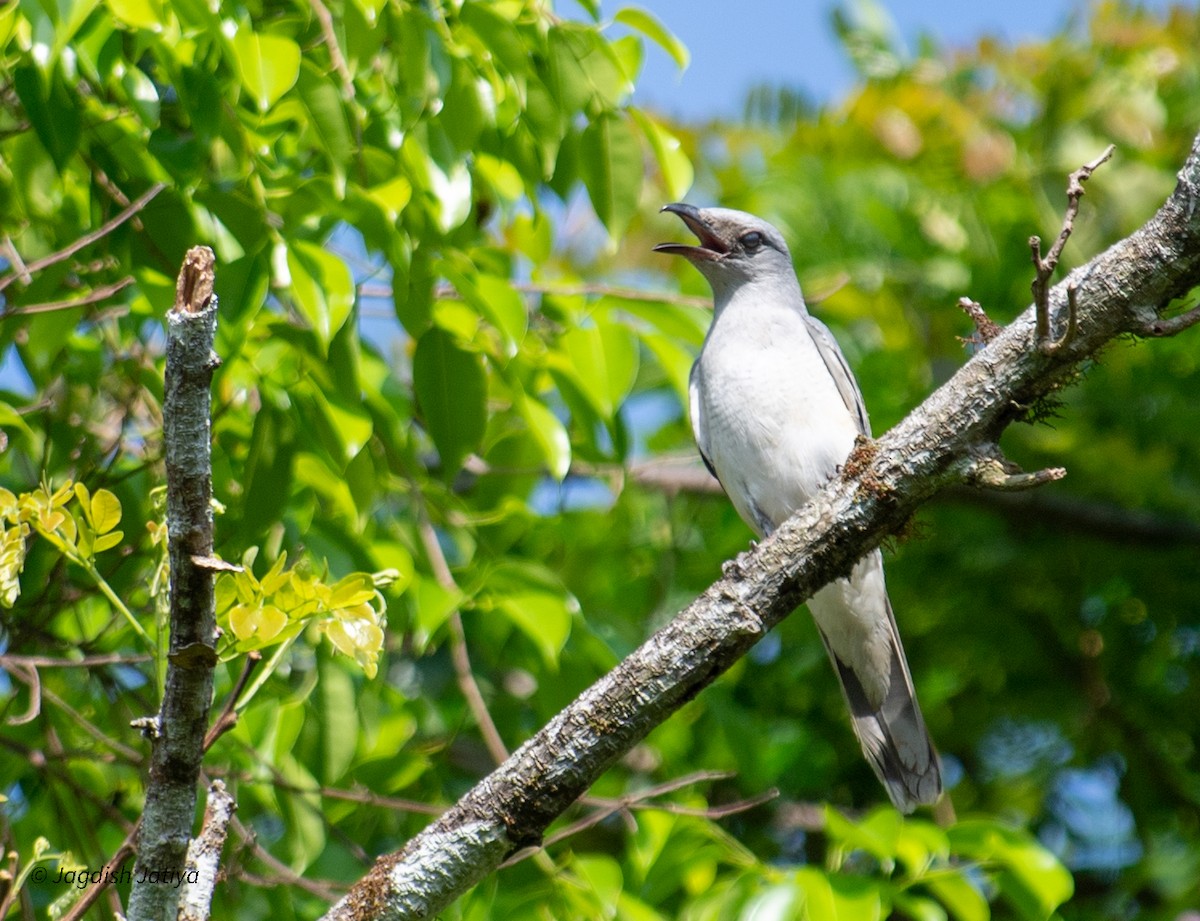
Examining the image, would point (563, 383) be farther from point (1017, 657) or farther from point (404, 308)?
point (1017, 657)

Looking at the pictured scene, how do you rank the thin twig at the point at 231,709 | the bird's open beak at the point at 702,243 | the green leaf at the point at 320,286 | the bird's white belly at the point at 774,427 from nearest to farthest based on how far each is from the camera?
the thin twig at the point at 231,709, the green leaf at the point at 320,286, the bird's white belly at the point at 774,427, the bird's open beak at the point at 702,243

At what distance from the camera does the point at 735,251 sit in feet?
17.2

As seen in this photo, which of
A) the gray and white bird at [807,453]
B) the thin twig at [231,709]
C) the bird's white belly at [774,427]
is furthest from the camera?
the bird's white belly at [774,427]

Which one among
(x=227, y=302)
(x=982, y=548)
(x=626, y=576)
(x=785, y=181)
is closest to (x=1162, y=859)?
(x=982, y=548)

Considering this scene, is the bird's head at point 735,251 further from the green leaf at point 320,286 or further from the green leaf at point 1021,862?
the green leaf at point 1021,862

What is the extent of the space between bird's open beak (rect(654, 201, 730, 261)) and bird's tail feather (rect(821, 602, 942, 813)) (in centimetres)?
164

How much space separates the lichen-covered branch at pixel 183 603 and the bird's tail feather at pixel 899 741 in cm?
262

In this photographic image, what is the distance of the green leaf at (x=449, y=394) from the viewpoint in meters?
3.45

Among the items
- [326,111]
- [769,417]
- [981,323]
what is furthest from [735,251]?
[981,323]

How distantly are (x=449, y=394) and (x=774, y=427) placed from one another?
154 cm

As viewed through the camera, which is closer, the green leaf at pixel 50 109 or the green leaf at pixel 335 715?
the green leaf at pixel 50 109

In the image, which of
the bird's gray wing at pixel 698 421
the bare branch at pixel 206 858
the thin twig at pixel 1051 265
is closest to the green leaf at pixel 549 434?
the bird's gray wing at pixel 698 421

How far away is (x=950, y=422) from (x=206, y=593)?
1.47 metres

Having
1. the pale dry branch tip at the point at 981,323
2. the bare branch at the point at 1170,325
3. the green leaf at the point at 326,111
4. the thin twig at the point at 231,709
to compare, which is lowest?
the thin twig at the point at 231,709
